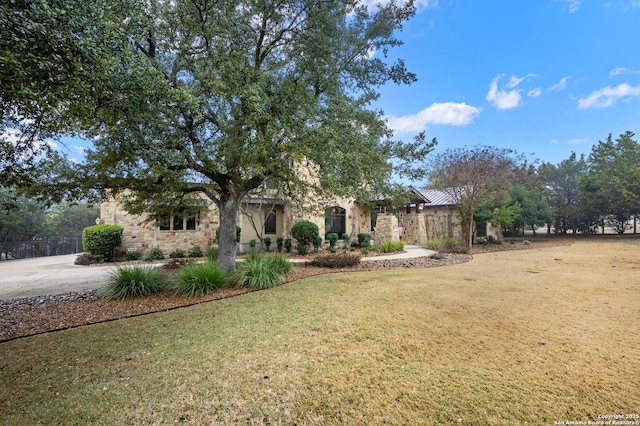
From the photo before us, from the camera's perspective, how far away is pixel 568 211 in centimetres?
2456

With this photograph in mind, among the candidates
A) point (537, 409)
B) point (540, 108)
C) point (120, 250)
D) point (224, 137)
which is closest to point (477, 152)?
point (540, 108)

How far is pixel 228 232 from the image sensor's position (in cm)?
827

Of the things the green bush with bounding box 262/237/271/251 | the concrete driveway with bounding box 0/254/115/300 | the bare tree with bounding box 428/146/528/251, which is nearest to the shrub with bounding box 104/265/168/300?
the concrete driveway with bounding box 0/254/115/300

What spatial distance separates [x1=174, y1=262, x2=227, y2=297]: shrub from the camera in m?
6.57

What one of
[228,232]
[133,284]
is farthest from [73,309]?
[228,232]

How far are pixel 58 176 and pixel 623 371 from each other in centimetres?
1035

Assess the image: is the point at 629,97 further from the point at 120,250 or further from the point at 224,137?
the point at 120,250

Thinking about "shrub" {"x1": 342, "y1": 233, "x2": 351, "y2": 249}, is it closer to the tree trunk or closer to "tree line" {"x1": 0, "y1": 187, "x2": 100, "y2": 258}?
the tree trunk

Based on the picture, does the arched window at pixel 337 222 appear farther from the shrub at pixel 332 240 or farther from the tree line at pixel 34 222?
the tree line at pixel 34 222

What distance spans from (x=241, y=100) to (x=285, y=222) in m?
11.1

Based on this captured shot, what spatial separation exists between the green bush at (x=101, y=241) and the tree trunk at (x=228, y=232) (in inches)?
309

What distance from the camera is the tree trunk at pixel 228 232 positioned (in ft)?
26.8

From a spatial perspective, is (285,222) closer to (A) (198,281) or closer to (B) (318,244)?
(B) (318,244)

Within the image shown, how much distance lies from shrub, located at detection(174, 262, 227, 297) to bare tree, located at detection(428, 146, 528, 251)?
1365cm
